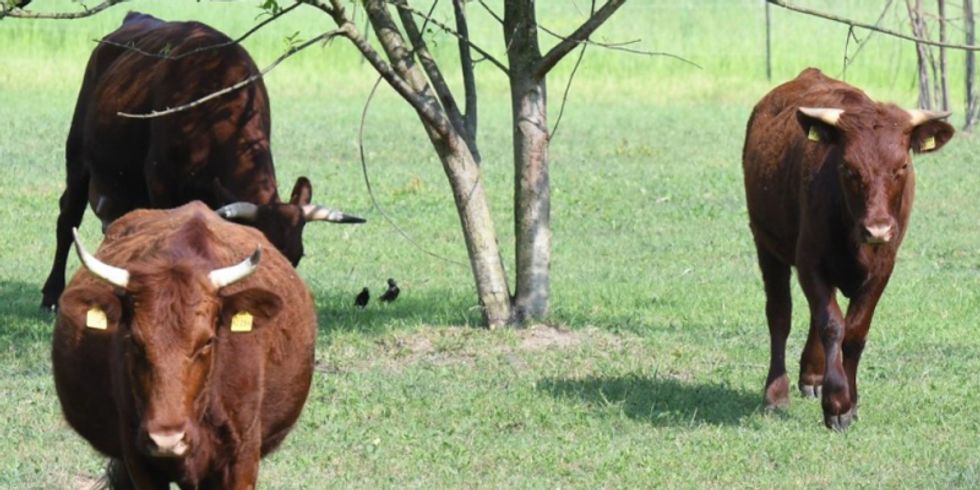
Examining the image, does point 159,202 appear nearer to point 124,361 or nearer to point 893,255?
point 893,255

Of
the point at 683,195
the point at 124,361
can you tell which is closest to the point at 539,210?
the point at 124,361

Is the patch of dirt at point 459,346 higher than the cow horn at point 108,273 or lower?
lower

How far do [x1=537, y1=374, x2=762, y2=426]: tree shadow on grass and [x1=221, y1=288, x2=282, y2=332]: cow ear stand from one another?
3.75 m

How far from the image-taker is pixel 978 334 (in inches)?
488

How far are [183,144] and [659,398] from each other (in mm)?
4409

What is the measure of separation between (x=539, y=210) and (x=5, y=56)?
25.7 metres

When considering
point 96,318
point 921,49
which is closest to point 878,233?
point 96,318

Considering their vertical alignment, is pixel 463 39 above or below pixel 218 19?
above

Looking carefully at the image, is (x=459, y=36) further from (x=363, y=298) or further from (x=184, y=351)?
(x=184, y=351)

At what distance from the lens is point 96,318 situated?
6375mm

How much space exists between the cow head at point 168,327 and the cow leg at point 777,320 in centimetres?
462

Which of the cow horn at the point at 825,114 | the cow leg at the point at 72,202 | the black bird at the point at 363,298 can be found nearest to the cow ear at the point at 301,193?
the black bird at the point at 363,298

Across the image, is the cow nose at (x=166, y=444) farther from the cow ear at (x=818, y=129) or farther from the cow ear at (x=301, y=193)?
the cow ear at (x=301, y=193)

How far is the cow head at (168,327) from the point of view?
6.08 m
